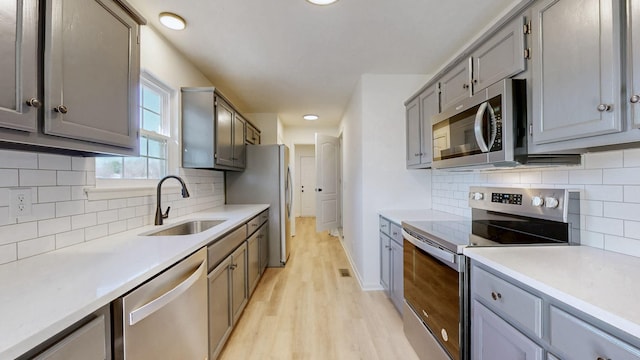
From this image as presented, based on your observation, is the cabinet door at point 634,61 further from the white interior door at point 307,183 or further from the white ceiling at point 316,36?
the white interior door at point 307,183

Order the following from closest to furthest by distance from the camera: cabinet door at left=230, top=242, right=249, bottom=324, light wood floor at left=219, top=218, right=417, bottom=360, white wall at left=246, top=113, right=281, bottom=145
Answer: light wood floor at left=219, top=218, right=417, bottom=360
cabinet door at left=230, top=242, right=249, bottom=324
white wall at left=246, top=113, right=281, bottom=145

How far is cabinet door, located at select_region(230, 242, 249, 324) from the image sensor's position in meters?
2.06

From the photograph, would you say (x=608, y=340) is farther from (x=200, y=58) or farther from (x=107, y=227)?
Answer: (x=200, y=58)

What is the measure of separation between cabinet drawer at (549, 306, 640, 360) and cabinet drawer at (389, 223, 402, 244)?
1.39m

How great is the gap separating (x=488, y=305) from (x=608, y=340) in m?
0.48

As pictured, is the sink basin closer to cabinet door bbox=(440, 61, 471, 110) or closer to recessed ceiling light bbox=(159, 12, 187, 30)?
recessed ceiling light bbox=(159, 12, 187, 30)

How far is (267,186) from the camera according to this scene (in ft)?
12.1

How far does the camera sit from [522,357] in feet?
3.21

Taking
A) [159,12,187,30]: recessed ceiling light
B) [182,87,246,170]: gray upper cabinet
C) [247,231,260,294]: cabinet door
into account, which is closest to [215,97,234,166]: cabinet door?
[182,87,246,170]: gray upper cabinet

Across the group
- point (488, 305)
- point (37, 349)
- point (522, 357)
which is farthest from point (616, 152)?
point (37, 349)

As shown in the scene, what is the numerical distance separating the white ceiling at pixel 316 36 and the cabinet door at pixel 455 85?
1.38 ft

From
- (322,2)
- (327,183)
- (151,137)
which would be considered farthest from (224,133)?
(327,183)

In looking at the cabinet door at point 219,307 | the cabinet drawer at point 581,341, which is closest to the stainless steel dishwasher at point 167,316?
the cabinet door at point 219,307

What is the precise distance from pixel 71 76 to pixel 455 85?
2.17 meters
